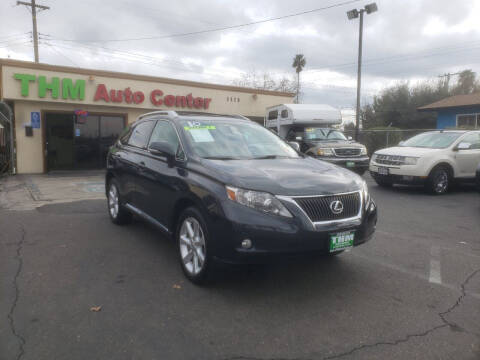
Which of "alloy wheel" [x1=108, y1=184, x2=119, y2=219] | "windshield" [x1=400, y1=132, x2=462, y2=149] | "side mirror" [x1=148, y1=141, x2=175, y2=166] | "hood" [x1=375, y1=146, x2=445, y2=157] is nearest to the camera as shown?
"side mirror" [x1=148, y1=141, x2=175, y2=166]

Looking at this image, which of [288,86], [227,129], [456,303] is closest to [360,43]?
[227,129]

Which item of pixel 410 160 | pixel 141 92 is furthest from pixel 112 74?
pixel 410 160

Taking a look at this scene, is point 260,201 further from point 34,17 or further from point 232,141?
point 34,17

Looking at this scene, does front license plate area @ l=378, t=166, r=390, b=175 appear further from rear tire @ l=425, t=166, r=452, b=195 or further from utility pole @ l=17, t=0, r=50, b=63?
utility pole @ l=17, t=0, r=50, b=63

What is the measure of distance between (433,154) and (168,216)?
7.52m

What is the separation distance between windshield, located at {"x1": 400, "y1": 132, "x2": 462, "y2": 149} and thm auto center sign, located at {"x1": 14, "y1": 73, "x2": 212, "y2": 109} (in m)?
10.2

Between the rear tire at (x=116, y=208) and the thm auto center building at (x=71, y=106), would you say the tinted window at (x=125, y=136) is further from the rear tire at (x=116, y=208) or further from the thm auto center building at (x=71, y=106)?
the thm auto center building at (x=71, y=106)

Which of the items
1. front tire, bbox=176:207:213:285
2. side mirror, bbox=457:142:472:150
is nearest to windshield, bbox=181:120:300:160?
front tire, bbox=176:207:213:285


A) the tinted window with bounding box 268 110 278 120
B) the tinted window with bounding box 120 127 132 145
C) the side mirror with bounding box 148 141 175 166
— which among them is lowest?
the side mirror with bounding box 148 141 175 166

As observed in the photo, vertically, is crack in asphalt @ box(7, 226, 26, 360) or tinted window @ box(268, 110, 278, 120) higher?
tinted window @ box(268, 110, 278, 120)

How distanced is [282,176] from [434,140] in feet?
26.7

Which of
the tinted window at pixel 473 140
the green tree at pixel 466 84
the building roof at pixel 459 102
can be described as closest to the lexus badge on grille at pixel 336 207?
the tinted window at pixel 473 140

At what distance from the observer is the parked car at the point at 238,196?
3.23m

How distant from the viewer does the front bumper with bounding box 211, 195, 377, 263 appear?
126 inches
